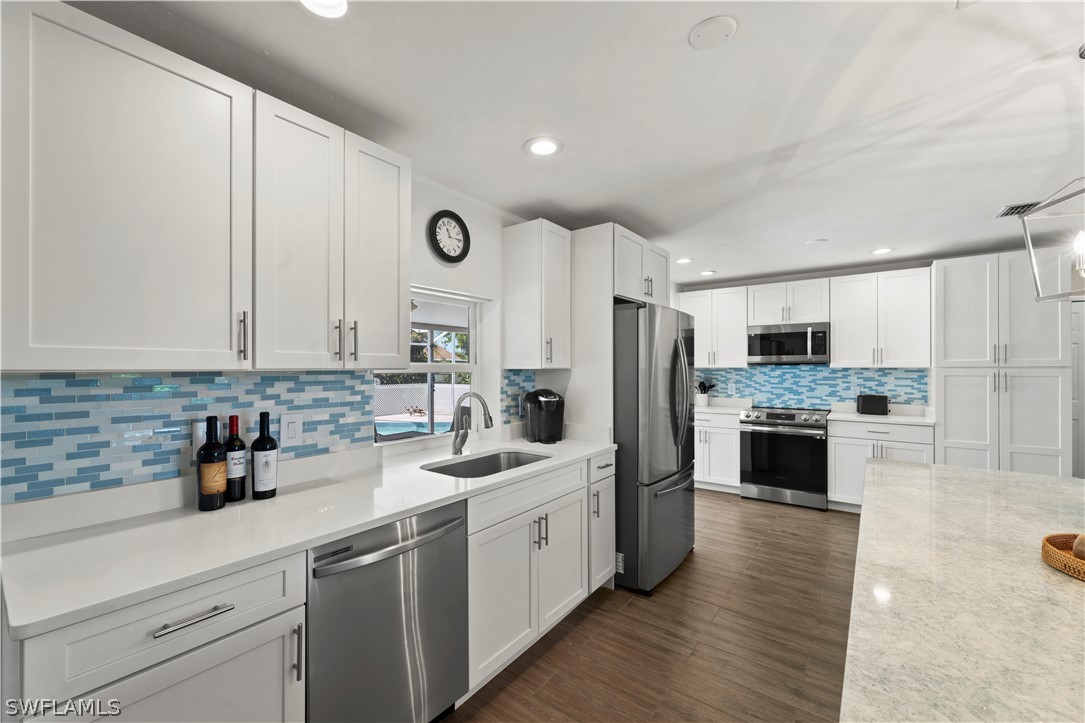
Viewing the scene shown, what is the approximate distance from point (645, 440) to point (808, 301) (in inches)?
127

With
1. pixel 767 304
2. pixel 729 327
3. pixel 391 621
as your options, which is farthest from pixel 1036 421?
pixel 391 621

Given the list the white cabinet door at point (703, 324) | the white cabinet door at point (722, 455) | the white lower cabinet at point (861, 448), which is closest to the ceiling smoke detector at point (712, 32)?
the white lower cabinet at point (861, 448)

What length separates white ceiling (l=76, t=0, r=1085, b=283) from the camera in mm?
1381

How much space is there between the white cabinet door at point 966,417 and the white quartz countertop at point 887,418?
0.47ft

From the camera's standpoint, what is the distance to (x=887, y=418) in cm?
438

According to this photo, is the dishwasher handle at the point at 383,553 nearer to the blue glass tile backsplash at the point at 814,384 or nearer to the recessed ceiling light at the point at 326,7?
the recessed ceiling light at the point at 326,7

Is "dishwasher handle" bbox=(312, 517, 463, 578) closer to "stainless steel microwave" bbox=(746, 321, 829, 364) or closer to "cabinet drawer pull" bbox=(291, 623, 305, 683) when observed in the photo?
"cabinet drawer pull" bbox=(291, 623, 305, 683)

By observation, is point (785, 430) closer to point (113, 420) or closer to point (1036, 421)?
point (1036, 421)

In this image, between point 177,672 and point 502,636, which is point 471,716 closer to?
point 502,636

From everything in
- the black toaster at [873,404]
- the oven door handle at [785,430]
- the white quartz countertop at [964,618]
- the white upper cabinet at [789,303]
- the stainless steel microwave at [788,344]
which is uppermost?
the white upper cabinet at [789,303]

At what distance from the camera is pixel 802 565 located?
331 cm

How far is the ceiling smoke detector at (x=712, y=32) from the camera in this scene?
1375mm

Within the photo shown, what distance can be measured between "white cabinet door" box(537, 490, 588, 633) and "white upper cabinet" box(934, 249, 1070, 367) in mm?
3780

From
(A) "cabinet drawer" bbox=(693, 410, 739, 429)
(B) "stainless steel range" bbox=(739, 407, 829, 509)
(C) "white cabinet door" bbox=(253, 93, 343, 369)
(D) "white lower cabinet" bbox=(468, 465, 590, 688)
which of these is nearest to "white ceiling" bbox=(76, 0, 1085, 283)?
(C) "white cabinet door" bbox=(253, 93, 343, 369)
